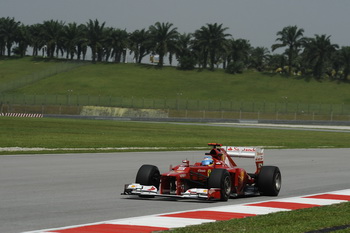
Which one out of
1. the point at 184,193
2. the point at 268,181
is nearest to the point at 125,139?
the point at 268,181

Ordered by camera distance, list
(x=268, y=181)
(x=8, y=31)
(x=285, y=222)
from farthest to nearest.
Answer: (x=8, y=31), (x=268, y=181), (x=285, y=222)

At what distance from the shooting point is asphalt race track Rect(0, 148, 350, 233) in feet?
41.2

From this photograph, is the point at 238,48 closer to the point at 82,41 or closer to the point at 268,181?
the point at 82,41

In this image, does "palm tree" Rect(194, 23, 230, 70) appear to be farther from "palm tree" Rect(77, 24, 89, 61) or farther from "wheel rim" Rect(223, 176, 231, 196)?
"wheel rim" Rect(223, 176, 231, 196)

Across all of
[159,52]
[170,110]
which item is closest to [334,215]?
[170,110]

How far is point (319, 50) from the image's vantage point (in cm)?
16462

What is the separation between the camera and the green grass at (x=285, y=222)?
10.8 meters

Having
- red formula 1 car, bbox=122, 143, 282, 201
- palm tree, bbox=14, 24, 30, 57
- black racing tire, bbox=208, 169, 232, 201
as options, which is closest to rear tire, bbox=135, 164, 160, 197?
red formula 1 car, bbox=122, 143, 282, 201

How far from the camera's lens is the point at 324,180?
21.8m

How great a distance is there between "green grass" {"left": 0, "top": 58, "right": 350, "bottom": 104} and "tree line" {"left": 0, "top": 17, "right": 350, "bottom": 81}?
5.27m

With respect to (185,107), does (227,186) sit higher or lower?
lower

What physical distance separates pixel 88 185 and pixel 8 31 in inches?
7187

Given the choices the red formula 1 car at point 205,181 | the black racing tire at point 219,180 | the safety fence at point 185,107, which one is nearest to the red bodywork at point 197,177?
the red formula 1 car at point 205,181

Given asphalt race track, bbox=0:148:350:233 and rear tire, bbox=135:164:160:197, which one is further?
rear tire, bbox=135:164:160:197
